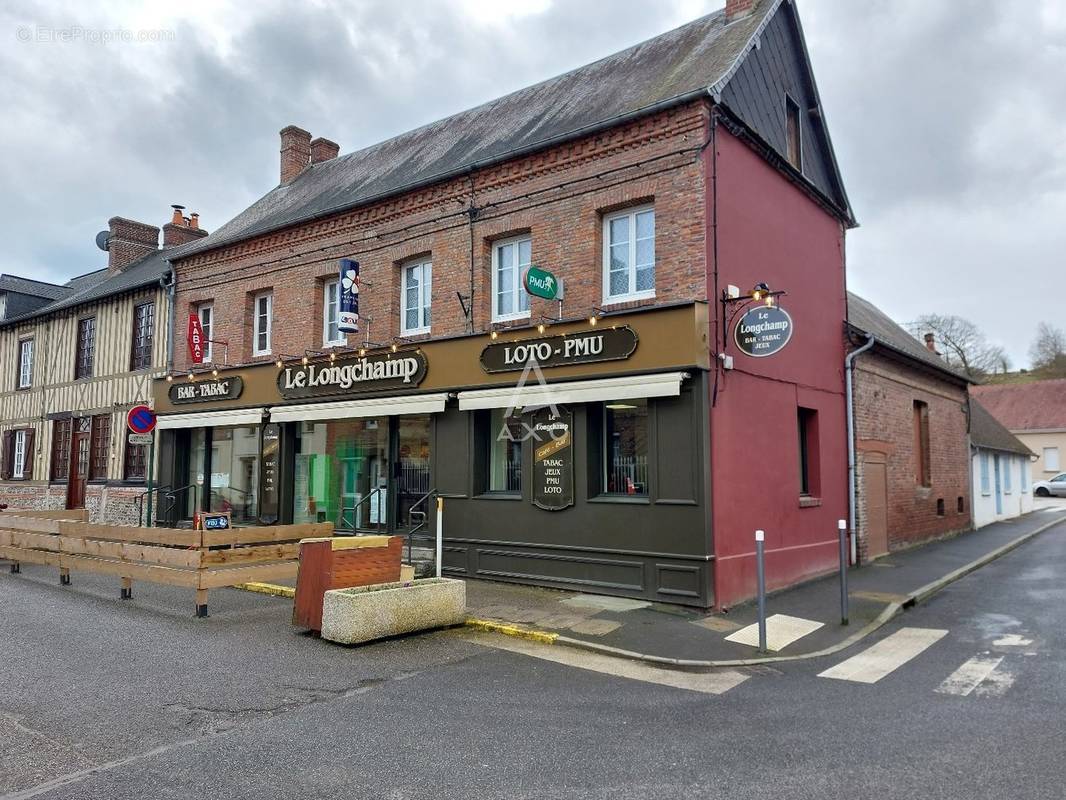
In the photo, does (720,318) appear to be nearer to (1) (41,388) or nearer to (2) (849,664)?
(2) (849,664)

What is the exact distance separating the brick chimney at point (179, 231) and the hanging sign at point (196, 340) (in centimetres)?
588

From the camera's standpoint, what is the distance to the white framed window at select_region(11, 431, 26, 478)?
22.9m

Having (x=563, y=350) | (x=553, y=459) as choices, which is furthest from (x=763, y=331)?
(x=553, y=459)

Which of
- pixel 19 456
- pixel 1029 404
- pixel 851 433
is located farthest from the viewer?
pixel 1029 404

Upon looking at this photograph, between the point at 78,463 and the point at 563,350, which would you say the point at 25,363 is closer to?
the point at 78,463

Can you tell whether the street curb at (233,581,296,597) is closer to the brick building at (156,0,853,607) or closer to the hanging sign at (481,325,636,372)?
the brick building at (156,0,853,607)

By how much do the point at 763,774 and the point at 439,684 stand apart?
2.87m

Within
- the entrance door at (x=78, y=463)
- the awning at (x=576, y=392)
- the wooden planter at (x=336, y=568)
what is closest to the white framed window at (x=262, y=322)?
the awning at (x=576, y=392)

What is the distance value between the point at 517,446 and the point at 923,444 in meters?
10.9

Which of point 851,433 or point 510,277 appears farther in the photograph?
point 851,433

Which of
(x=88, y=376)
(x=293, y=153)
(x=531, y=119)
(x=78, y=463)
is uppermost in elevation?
(x=293, y=153)

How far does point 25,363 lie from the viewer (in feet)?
77.8

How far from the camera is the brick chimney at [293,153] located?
19.8m

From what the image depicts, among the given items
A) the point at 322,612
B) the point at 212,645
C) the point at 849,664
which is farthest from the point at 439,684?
the point at 849,664
